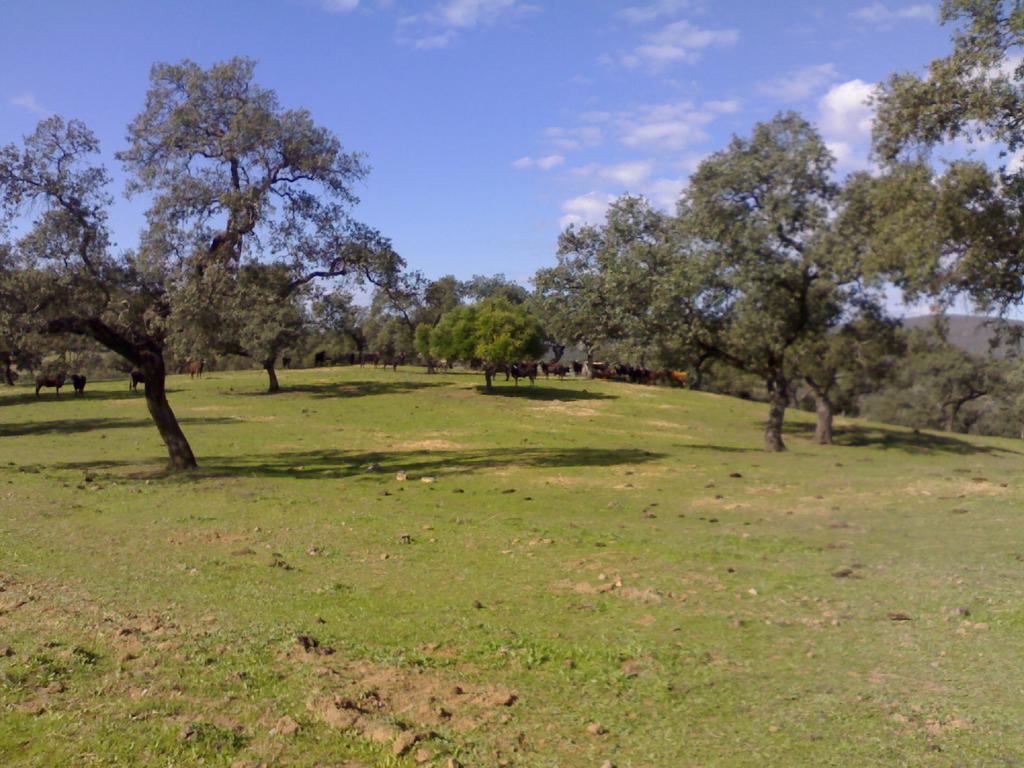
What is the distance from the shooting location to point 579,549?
11727mm

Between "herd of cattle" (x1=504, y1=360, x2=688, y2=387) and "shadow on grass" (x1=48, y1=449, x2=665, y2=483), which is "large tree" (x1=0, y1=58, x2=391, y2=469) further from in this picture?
"herd of cattle" (x1=504, y1=360, x2=688, y2=387)

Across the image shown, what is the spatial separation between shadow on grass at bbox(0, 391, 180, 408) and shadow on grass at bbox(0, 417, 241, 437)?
9.50 m

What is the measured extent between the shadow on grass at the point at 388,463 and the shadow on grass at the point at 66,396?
23.5m

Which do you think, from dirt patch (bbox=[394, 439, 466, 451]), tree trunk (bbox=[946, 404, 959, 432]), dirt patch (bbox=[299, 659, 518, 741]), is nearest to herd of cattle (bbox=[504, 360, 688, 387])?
tree trunk (bbox=[946, 404, 959, 432])

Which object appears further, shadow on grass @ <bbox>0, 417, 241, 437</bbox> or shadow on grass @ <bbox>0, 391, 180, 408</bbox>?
shadow on grass @ <bbox>0, 391, 180, 408</bbox>

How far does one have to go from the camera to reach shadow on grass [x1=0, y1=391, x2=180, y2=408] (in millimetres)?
43853

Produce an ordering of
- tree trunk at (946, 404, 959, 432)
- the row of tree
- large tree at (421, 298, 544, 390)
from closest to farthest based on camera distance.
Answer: the row of tree
large tree at (421, 298, 544, 390)
tree trunk at (946, 404, 959, 432)

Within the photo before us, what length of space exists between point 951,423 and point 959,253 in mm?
60144

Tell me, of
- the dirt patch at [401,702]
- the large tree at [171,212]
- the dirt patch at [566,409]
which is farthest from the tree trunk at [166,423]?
the dirt patch at [566,409]

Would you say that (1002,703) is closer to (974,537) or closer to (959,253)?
(974,537)

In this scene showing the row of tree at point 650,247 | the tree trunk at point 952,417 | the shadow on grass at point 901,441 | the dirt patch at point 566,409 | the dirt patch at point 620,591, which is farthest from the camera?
the tree trunk at point 952,417

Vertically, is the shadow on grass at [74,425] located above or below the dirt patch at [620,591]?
below

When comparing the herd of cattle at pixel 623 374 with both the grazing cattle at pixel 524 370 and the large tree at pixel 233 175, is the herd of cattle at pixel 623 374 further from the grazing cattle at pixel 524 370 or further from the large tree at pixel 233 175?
the large tree at pixel 233 175

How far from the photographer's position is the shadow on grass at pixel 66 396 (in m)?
43.9
